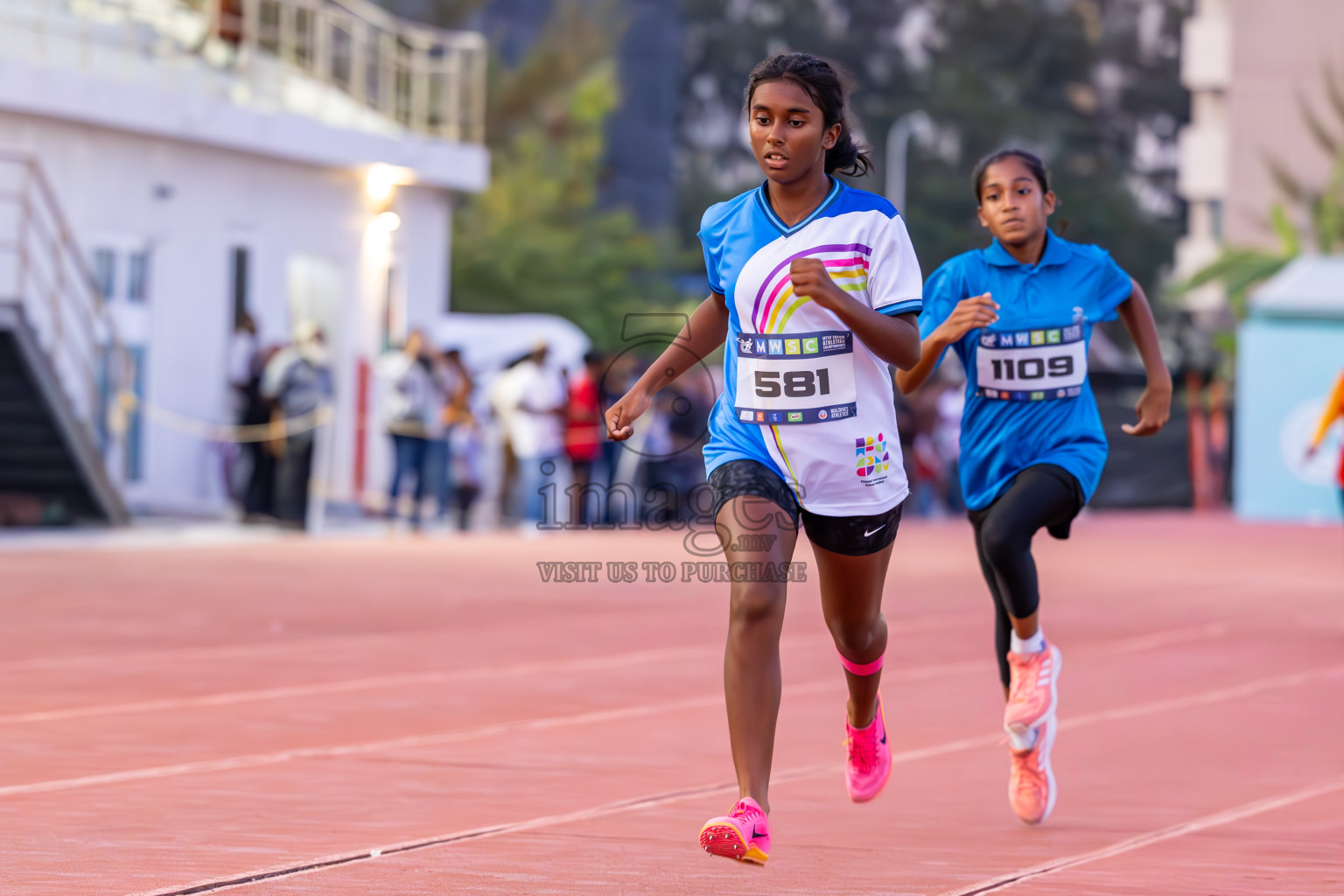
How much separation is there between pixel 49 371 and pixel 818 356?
1485 cm

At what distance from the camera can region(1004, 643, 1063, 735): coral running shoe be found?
648 cm

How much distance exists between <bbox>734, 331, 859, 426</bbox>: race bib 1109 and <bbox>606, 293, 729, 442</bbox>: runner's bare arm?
270mm

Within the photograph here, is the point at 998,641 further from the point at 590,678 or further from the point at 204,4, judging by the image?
the point at 204,4

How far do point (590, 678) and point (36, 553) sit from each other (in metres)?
7.79

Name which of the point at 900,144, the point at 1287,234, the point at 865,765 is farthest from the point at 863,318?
the point at 900,144

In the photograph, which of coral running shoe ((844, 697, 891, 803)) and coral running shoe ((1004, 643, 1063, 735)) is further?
coral running shoe ((1004, 643, 1063, 735))

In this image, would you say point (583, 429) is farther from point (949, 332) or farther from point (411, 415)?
point (949, 332)

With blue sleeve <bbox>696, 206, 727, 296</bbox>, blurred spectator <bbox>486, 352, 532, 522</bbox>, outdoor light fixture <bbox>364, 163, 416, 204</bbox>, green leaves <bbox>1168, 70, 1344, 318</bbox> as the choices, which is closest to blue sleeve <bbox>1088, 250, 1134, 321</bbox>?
blue sleeve <bbox>696, 206, 727, 296</bbox>

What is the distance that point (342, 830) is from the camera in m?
5.89

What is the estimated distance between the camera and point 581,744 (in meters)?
7.82

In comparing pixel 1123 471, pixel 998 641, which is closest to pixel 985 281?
pixel 998 641

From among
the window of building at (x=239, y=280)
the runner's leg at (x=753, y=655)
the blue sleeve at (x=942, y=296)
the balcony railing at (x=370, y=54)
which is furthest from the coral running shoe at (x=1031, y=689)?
the balcony railing at (x=370, y=54)

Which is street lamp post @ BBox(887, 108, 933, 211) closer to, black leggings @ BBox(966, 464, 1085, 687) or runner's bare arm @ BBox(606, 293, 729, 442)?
black leggings @ BBox(966, 464, 1085, 687)

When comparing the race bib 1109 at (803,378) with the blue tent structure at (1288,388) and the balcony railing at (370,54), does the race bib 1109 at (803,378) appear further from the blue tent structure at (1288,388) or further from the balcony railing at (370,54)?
the blue tent structure at (1288,388)
